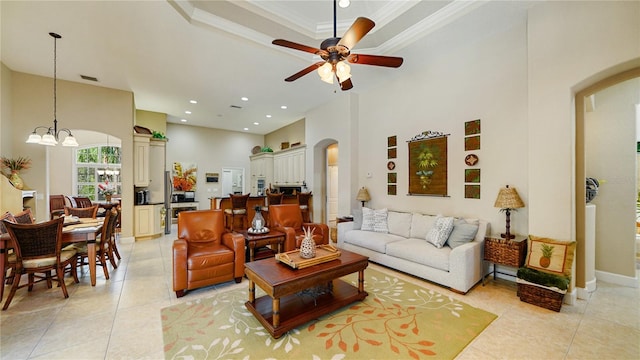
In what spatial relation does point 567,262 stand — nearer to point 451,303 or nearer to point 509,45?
point 451,303

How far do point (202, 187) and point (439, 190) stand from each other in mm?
8208

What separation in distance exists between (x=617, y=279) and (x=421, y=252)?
2.63m

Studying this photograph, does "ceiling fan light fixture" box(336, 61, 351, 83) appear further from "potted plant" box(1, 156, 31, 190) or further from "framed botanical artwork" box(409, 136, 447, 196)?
"potted plant" box(1, 156, 31, 190)

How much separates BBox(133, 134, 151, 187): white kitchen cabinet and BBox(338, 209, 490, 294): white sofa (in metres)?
5.13

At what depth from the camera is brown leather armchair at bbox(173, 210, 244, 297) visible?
306 cm

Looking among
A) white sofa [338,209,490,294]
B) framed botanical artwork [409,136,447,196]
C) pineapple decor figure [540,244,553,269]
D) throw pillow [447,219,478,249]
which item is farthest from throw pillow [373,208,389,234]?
pineapple decor figure [540,244,553,269]

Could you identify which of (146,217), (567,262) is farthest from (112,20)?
(567,262)

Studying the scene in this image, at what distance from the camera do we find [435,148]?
4.43 meters

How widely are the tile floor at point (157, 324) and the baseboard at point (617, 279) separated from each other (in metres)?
0.13

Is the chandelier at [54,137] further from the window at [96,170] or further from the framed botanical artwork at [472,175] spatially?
the framed botanical artwork at [472,175]

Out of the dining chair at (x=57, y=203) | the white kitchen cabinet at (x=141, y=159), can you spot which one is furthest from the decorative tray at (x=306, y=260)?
the dining chair at (x=57, y=203)

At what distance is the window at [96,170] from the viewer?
26.9 feet

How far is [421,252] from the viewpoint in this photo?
354cm

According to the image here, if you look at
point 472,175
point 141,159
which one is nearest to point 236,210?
point 141,159
